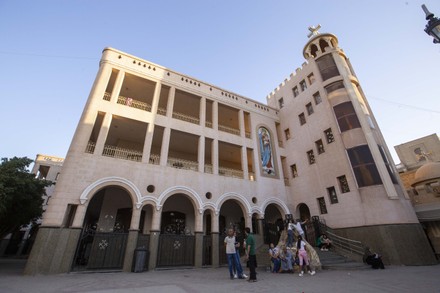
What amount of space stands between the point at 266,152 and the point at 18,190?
18.9m

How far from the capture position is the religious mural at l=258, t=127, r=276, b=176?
64.7 ft

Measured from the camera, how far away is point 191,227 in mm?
18016

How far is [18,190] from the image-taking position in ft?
45.2

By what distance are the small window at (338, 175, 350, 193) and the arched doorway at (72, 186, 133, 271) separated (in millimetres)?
15206

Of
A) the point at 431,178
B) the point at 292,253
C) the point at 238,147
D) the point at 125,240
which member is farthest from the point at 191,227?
the point at 431,178

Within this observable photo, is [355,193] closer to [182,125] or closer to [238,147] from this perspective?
[238,147]

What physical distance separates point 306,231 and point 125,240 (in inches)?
504

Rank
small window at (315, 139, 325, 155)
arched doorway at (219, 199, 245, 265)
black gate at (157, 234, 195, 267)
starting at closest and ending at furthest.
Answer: black gate at (157, 234, 195, 267)
small window at (315, 139, 325, 155)
arched doorway at (219, 199, 245, 265)

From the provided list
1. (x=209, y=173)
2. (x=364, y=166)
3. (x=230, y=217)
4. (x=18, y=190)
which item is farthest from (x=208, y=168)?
(x=18, y=190)

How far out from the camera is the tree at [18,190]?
13.0 metres

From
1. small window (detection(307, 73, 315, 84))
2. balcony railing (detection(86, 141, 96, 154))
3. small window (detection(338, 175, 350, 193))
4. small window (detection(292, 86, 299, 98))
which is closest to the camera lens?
balcony railing (detection(86, 141, 96, 154))

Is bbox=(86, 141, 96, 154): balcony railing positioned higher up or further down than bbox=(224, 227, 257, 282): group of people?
higher up

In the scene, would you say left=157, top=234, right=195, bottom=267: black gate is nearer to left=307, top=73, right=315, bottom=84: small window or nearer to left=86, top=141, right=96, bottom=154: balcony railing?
left=86, top=141, right=96, bottom=154: balcony railing

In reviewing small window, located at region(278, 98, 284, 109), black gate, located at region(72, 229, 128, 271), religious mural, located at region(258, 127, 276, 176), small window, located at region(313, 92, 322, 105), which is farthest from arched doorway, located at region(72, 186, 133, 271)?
small window, located at region(278, 98, 284, 109)
